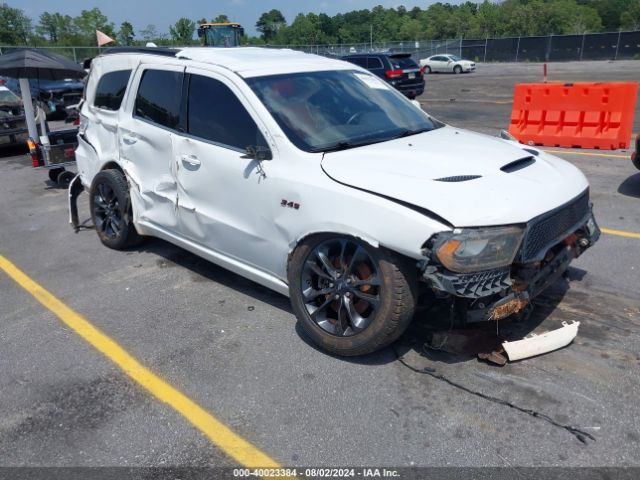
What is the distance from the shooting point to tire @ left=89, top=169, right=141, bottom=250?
5.28 meters

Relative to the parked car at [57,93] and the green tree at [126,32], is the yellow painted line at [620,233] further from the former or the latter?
the green tree at [126,32]

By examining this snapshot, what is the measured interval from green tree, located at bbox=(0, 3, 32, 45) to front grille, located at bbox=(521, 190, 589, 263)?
74.1 meters

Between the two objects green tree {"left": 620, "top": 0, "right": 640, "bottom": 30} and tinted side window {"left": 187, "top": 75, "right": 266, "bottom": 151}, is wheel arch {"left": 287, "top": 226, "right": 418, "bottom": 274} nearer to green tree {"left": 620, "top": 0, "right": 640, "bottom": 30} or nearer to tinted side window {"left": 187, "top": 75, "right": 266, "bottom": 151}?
tinted side window {"left": 187, "top": 75, "right": 266, "bottom": 151}

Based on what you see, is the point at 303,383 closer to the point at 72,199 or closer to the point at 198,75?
the point at 198,75

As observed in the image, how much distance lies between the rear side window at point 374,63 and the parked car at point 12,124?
517 inches

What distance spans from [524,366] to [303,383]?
1387 mm

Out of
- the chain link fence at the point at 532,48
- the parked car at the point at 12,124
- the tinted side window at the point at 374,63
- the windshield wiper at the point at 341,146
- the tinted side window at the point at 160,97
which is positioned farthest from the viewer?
the chain link fence at the point at 532,48

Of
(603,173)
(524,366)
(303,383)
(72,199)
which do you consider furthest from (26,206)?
(603,173)

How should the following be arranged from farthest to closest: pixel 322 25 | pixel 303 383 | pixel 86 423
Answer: pixel 322 25 → pixel 303 383 → pixel 86 423

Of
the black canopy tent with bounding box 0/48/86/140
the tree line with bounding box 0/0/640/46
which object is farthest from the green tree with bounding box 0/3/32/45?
the black canopy tent with bounding box 0/48/86/140

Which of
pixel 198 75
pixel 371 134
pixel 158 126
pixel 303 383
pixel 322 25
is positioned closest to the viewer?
pixel 303 383

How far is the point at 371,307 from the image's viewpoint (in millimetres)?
3520

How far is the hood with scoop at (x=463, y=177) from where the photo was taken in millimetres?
3088

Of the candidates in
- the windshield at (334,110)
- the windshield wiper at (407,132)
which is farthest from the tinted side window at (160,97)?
the windshield wiper at (407,132)
